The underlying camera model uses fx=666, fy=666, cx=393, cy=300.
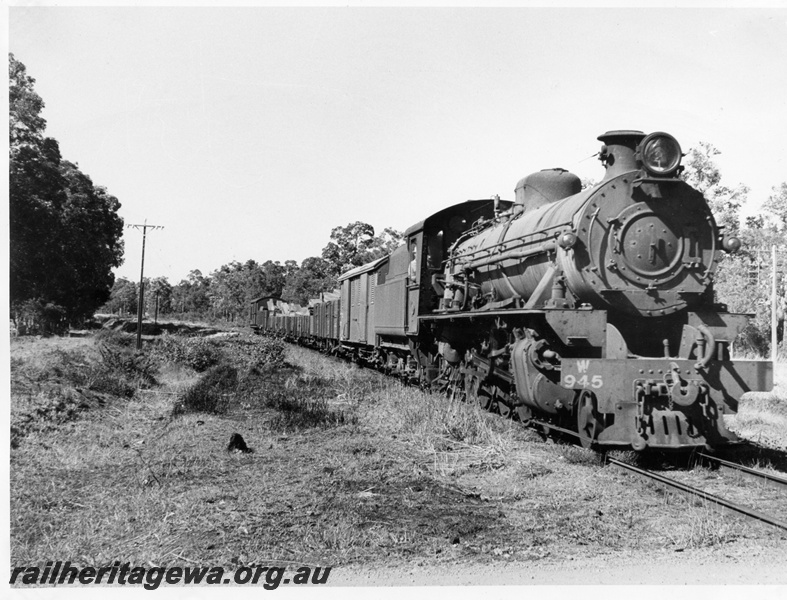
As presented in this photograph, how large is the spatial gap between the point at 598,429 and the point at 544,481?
1202 millimetres

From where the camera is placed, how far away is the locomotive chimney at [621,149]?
819 cm

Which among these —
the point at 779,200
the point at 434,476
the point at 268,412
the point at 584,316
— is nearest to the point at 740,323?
the point at 584,316

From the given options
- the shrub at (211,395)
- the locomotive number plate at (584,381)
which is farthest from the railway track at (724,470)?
the shrub at (211,395)

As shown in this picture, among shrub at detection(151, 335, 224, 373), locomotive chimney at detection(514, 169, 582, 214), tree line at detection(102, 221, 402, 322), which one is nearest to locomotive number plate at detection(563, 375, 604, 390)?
locomotive chimney at detection(514, 169, 582, 214)

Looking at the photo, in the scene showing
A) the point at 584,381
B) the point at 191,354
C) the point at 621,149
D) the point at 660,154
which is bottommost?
the point at 191,354

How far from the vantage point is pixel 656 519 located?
5.51 metres

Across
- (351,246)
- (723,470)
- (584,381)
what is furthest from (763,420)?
(351,246)

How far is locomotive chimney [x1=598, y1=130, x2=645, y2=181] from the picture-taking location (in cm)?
819

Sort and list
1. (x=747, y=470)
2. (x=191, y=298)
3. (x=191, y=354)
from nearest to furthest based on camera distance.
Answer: (x=747, y=470), (x=191, y=354), (x=191, y=298)

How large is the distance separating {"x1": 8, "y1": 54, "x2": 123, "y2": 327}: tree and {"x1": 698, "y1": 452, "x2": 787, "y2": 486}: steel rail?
12.8m

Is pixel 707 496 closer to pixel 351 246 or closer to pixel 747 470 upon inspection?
pixel 747 470

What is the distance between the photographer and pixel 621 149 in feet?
27.0

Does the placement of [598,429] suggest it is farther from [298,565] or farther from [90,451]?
[90,451]

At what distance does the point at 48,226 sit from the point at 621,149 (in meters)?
18.8
